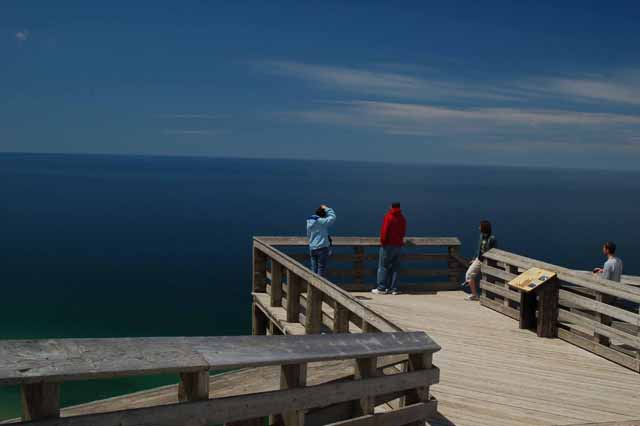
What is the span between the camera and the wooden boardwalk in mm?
6508

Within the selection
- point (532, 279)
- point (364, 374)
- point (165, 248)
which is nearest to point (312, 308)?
point (532, 279)

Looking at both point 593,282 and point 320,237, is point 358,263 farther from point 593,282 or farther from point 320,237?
point 593,282

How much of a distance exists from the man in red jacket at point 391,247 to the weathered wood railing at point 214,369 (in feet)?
25.9

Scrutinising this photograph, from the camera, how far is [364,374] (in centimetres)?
449

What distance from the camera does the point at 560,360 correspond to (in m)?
8.61

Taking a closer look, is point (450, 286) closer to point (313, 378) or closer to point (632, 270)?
point (313, 378)

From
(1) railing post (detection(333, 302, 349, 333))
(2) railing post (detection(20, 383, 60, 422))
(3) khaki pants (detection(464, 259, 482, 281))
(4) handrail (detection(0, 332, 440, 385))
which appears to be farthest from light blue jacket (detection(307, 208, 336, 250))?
(2) railing post (detection(20, 383, 60, 422))

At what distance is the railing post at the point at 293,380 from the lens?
3890 millimetres

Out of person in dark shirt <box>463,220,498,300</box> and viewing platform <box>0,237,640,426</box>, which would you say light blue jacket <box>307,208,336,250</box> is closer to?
viewing platform <box>0,237,640,426</box>

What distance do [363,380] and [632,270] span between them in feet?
155

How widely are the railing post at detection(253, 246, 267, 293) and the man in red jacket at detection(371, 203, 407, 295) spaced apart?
2.25m

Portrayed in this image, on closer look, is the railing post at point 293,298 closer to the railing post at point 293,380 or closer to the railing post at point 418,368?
the railing post at point 418,368

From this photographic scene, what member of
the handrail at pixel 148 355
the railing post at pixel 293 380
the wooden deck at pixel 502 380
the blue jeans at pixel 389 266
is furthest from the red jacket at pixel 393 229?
the railing post at pixel 293 380

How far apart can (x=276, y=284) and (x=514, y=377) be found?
5088 millimetres
